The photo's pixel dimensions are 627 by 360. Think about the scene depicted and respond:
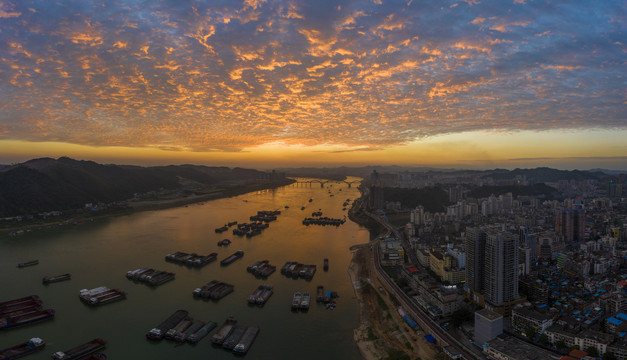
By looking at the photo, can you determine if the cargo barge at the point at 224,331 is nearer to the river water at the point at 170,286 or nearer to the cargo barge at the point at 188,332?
the river water at the point at 170,286

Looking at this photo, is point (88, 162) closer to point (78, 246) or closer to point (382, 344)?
point (78, 246)

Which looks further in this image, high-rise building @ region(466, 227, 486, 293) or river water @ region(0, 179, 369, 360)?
high-rise building @ region(466, 227, 486, 293)

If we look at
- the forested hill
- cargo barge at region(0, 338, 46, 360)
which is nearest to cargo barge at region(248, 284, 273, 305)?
cargo barge at region(0, 338, 46, 360)

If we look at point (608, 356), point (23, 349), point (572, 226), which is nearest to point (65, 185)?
point (23, 349)

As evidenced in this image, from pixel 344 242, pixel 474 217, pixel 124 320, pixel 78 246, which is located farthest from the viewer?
pixel 474 217

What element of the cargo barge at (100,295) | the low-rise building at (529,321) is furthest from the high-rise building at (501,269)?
the cargo barge at (100,295)

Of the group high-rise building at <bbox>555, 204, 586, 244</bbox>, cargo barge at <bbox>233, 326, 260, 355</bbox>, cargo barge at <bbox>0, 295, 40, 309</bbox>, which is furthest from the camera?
high-rise building at <bbox>555, 204, 586, 244</bbox>

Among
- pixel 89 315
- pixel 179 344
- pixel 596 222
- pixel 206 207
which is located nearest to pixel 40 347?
pixel 89 315

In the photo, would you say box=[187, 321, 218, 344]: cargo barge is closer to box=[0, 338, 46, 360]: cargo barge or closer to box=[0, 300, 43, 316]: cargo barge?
box=[0, 338, 46, 360]: cargo barge
